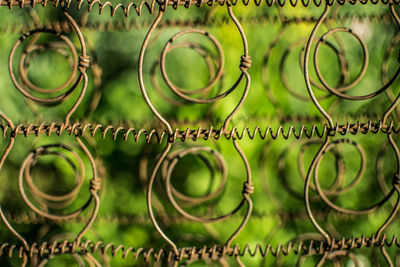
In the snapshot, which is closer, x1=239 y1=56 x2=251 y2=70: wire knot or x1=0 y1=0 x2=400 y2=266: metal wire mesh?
x1=239 y1=56 x2=251 y2=70: wire knot

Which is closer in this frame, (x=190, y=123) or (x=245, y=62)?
(x=245, y=62)

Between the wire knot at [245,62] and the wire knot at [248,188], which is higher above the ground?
the wire knot at [245,62]

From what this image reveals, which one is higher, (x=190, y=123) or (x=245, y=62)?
(x=245, y=62)

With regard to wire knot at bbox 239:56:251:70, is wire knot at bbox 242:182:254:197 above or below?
below

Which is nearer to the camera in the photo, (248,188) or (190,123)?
(248,188)

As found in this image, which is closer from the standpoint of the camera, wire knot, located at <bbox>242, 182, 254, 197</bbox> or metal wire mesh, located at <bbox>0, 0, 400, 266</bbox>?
wire knot, located at <bbox>242, 182, 254, 197</bbox>

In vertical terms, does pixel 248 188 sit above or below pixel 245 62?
below

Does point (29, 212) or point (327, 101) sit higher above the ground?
point (327, 101)

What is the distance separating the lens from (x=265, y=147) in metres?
0.70

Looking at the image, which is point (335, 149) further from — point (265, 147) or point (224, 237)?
point (224, 237)

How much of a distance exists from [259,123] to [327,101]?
150mm

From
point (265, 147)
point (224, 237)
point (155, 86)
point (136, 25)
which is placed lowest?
point (224, 237)

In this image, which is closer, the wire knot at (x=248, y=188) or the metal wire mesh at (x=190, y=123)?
the wire knot at (x=248, y=188)

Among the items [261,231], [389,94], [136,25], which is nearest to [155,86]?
[136,25]
